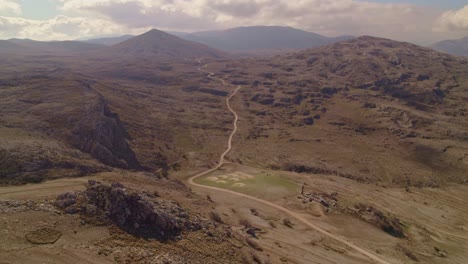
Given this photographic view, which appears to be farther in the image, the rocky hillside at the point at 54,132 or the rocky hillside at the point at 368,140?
the rocky hillside at the point at 368,140

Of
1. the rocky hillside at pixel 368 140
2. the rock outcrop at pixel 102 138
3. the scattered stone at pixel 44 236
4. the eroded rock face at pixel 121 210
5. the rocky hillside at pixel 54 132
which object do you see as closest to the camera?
the scattered stone at pixel 44 236

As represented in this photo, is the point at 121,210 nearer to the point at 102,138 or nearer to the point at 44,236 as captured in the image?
the point at 44,236

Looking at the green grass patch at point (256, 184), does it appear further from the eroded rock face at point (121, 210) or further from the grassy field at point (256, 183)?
the eroded rock face at point (121, 210)

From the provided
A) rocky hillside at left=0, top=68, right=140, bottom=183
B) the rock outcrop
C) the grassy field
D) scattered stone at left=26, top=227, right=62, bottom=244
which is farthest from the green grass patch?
scattered stone at left=26, top=227, right=62, bottom=244

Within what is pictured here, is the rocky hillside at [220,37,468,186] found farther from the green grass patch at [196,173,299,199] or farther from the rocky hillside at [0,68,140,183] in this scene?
the rocky hillside at [0,68,140,183]

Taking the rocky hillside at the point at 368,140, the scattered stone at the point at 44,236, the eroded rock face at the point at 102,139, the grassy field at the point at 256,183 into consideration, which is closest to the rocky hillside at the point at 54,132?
the eroded rock face at the point at 102,139
